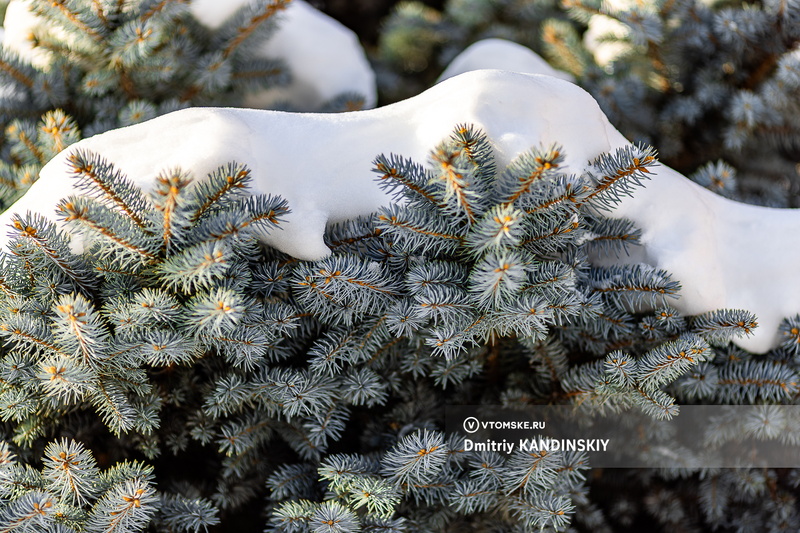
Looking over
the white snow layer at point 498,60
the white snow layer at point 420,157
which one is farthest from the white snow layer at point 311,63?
the white snow layer at point 420,157

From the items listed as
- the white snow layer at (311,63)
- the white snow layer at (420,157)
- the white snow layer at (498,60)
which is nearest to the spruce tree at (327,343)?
the white snow layer at (420,157)

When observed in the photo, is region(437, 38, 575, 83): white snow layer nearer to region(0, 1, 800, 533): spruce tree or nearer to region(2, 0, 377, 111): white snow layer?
region(2, 0, 377, 111): white snow layer

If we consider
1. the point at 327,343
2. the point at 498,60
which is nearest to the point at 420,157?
the point at 327,343

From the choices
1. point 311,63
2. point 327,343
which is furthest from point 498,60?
point 327,343

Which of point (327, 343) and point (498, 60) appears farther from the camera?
point (498, 60)

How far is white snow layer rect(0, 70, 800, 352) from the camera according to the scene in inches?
31.6

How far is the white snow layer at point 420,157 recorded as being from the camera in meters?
0.80

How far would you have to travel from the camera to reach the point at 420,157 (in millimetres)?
839

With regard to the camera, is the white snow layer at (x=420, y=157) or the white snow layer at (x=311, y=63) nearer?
the white snow layer at (x=420, y=157)

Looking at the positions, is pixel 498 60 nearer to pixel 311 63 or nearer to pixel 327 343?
pixel 311 63

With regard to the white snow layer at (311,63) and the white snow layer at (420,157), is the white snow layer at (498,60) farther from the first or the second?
the white snow layer at (420,157)

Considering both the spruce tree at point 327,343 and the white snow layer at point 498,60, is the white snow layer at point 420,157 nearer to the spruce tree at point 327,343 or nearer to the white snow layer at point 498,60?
the spruce tree at point 327,343

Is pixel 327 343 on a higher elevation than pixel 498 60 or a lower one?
lower

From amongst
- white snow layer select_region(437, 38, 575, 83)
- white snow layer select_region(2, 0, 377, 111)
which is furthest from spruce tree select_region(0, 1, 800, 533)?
white snow layer select_region(437, 38, 575, 83)
